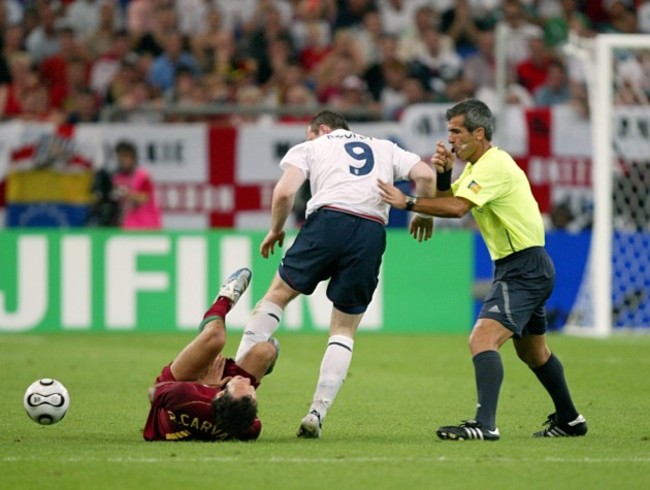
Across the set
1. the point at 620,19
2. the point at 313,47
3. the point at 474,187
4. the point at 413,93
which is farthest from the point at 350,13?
Result: the point at 474,187

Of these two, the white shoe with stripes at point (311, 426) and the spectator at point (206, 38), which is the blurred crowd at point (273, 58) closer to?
the spectator at point (206, 38)

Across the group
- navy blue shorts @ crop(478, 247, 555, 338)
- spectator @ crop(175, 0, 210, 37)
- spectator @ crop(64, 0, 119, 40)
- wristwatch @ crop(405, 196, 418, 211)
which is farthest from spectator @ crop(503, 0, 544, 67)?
wristwatch @ crop(405, 196, 418, 211)

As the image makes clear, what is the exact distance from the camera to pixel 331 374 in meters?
8.47

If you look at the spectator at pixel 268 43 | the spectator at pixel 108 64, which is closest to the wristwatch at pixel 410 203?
the spectator at pixel 268 43

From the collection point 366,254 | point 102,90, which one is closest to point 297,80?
point 102,90

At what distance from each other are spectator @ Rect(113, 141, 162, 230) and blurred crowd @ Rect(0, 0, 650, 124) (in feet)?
5.02

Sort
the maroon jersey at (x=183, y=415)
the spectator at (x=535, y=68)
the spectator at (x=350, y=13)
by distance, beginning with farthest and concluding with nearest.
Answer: the spectator at (x=350, y=13), the spectator at (x=535, y=68), the maroon jersey at (x=183, y=415)

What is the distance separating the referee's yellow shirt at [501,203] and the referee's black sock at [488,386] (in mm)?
693

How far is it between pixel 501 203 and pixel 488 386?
42.8 inches

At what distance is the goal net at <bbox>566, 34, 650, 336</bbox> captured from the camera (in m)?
16.6

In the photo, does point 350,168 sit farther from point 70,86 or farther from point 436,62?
point 436,62

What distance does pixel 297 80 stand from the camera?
19.5m

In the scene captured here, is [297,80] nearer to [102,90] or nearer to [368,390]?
[102,90]

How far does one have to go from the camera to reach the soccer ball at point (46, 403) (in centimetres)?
847
